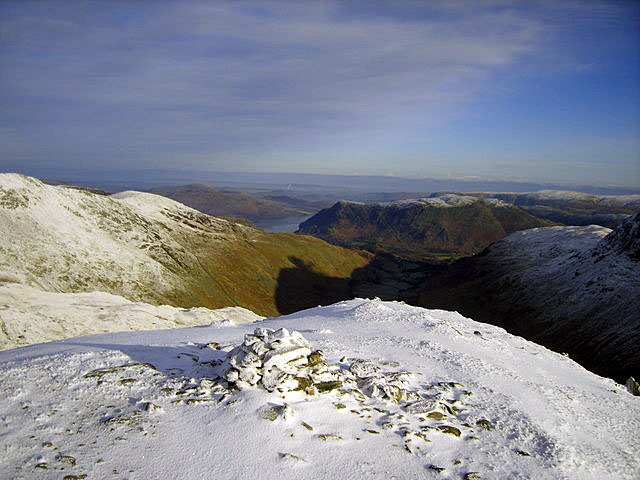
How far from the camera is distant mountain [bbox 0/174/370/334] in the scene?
68125 millimetres

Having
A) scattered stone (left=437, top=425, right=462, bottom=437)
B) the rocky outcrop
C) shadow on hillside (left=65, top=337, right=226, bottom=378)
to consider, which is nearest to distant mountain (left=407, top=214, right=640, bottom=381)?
the rocky outcrop

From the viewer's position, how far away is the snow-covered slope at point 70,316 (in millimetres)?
38156

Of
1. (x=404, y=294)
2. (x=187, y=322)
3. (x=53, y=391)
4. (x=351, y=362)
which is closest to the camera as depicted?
(x=53, y=391)

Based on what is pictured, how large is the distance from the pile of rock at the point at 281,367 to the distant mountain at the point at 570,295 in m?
54.8

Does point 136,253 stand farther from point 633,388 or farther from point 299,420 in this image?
point 633,388

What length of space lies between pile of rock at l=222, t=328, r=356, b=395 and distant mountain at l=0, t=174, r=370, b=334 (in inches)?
2491

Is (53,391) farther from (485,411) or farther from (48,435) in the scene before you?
(485,411)

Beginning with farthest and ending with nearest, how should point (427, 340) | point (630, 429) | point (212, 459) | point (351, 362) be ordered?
point (427, 340), point (351, 362), point (630, 429), point (212, 459)

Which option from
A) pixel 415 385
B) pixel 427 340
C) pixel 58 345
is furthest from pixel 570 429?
pixel 58 345

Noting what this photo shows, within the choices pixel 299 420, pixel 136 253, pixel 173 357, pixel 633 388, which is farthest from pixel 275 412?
pixel 136 253

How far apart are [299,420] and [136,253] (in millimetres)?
86614

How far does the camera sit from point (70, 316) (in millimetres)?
42844

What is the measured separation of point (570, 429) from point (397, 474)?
32.4ft

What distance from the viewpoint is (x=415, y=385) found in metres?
18.0
